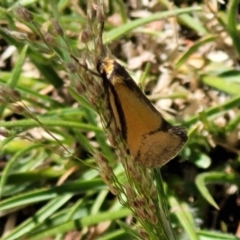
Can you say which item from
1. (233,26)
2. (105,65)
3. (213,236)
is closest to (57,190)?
(213,236)

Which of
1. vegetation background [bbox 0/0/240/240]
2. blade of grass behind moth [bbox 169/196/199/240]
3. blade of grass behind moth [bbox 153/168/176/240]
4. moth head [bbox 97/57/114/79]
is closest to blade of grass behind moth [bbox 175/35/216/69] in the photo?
vegetation background [bbox 0/0/240/240]

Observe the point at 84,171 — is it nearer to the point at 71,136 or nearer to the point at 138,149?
the point at 71,136

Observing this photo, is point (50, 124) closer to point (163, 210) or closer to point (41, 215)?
point (41, 215)

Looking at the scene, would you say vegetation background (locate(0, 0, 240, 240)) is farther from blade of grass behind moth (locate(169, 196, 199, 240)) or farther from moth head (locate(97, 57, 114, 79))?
moth head (locate(97, 57, 114, 79))

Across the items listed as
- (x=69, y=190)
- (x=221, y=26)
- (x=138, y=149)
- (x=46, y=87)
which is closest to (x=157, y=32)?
(x=221, y=26)

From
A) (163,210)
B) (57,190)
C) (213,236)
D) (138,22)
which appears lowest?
(213,236)

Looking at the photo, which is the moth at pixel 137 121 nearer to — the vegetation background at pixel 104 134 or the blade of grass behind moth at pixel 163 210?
the blade of grass behind moth at pixel 163 210

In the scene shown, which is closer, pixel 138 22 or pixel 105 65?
pixel 105 65
